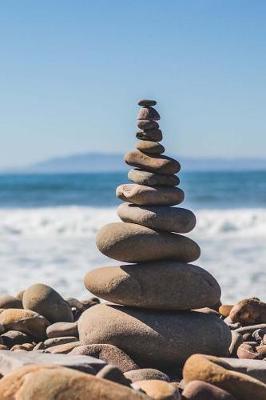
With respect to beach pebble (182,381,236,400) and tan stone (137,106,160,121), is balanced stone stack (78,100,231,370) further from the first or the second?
beach pebble (182,381,236,400)

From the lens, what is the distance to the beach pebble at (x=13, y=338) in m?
7.18

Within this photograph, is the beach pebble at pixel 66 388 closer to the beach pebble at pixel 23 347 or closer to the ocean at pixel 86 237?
the beach pebble at pixel 23 347

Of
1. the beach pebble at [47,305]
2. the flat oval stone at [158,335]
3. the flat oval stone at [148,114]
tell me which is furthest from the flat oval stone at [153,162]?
the beach pebble at [47,305]

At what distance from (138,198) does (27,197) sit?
38.4 meters

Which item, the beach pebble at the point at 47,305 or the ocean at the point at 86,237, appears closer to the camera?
the beach pebble at the point at 47,305

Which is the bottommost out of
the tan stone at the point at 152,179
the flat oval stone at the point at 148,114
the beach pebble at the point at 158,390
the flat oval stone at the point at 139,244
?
the beach pebble at the point at 158,390

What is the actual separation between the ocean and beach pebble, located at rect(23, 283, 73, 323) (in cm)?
307

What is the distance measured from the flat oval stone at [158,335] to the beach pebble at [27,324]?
1119 mm

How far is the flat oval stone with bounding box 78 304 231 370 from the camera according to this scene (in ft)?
20.2

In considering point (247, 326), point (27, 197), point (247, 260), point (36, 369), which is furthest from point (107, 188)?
point (36, 369)

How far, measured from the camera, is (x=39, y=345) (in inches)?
272

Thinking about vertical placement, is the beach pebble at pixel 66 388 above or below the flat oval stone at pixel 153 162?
below

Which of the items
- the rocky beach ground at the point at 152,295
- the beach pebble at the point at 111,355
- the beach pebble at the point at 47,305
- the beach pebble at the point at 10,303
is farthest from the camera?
the beach pebble at the point at 10,303

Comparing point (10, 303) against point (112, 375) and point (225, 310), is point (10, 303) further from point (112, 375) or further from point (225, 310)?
point (112, 375)
